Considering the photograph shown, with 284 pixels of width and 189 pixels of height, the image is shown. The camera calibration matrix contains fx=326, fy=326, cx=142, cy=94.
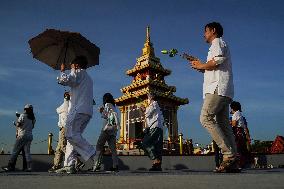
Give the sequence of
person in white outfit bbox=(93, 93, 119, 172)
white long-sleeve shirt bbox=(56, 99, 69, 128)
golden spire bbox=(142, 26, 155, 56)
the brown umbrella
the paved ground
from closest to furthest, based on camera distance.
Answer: the paved ground
the brown umbrella
person in white outfit bbox=(93, 93, 119, 172)
white long-sleeve shirt bbox=(56, 99, 69, 128)
golden spire bbox=(142, 26, 155, 56)

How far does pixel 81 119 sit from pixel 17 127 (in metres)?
3.47

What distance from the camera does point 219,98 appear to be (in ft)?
14.2

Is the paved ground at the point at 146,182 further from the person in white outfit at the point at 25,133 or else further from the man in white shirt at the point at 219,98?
the person in white outfit at the point at 25,133

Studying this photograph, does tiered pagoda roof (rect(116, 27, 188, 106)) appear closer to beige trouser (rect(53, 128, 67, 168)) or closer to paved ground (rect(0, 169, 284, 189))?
beige trouser (rect(53, 128, 67, 168))

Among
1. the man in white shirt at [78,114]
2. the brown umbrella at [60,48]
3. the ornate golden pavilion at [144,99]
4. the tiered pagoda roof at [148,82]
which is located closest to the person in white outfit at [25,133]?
the brown umbrella at [60,48]

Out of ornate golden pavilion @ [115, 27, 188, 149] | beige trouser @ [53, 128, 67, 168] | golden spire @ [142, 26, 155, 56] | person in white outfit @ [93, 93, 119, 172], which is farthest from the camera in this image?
golden spire @ [142, 26, 155, 56]

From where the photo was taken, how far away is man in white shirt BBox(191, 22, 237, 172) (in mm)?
4320

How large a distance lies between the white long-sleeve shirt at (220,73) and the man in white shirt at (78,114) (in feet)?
6.07

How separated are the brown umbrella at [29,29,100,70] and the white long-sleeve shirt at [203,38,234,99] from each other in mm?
2891

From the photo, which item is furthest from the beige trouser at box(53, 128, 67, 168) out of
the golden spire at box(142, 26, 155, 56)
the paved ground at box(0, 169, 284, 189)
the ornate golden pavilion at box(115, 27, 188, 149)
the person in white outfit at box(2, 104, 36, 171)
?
the golden spire at box(142, 26, 155, 56)

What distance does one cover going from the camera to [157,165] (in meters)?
7.09

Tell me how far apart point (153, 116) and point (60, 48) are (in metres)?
2.55

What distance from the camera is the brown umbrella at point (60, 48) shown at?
6.50 meters

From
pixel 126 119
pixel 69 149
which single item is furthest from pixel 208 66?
pixel 126 119
